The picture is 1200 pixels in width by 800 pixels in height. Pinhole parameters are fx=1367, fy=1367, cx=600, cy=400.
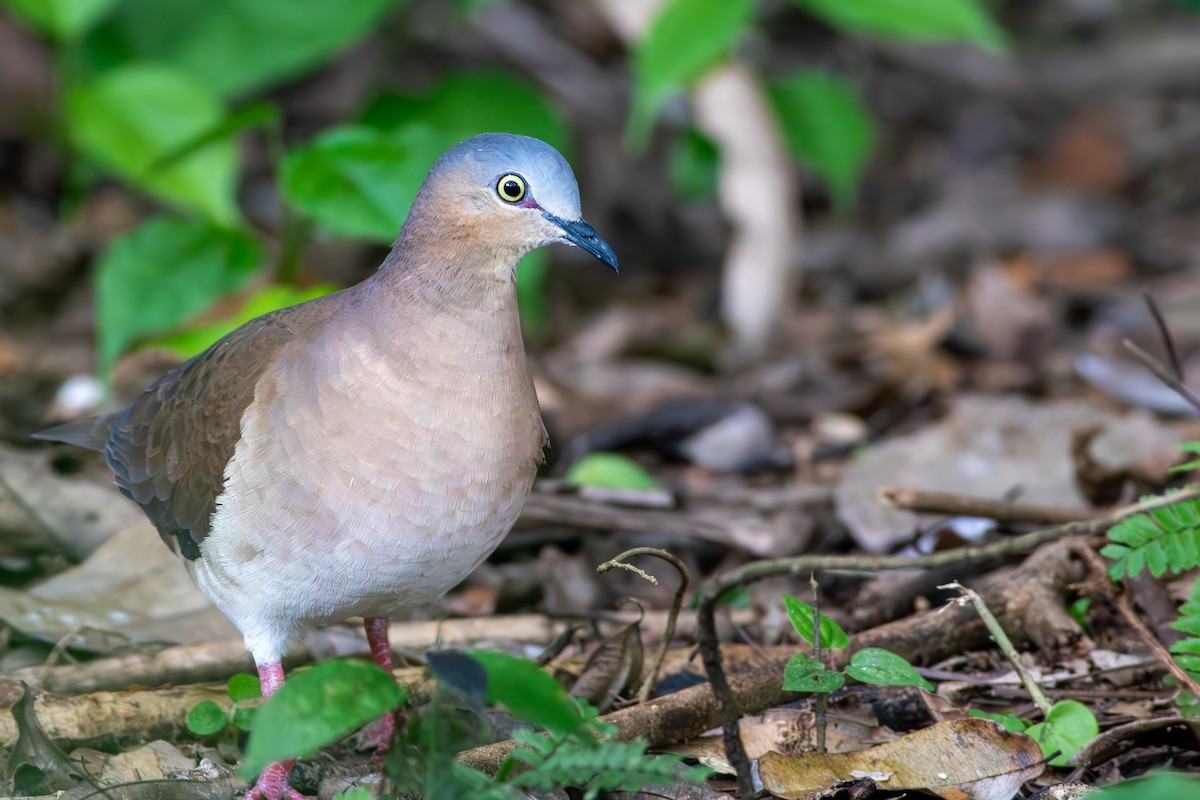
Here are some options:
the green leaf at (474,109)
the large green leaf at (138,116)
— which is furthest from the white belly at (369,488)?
the green leaf at (474,109)

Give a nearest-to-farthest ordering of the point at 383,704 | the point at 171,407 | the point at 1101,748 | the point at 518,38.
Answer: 1. the point at 383,704
2. the point at 1101,748
3. the point at 171,407
4. the point at 518,38

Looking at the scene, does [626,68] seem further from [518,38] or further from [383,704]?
[383,704]

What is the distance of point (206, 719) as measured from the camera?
11.3ft

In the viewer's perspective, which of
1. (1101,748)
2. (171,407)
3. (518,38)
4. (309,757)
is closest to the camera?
(1101,748)

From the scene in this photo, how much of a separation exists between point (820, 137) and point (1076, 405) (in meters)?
2.13

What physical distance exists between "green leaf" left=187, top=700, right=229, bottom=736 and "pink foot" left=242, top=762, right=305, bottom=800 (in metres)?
0.17

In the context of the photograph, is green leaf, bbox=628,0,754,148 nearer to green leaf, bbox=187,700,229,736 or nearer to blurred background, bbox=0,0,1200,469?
blurred background, bbox=0,0,1200,469

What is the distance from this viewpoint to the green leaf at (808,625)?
10.4 ft

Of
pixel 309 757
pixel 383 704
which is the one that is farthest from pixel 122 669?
pixel 383 704

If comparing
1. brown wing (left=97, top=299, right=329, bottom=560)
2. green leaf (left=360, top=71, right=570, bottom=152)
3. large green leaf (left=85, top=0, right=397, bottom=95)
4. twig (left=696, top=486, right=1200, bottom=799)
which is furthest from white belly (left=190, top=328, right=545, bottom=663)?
large green leaf (left=85, top=0, right=397, bottom=95)

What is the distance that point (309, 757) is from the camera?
3.58 m

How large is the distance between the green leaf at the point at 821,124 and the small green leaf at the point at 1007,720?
4056mm

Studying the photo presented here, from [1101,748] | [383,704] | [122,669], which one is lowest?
[1101,748]

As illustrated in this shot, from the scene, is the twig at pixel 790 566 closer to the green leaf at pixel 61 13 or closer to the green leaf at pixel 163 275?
the green leaf at pixel 163 275
